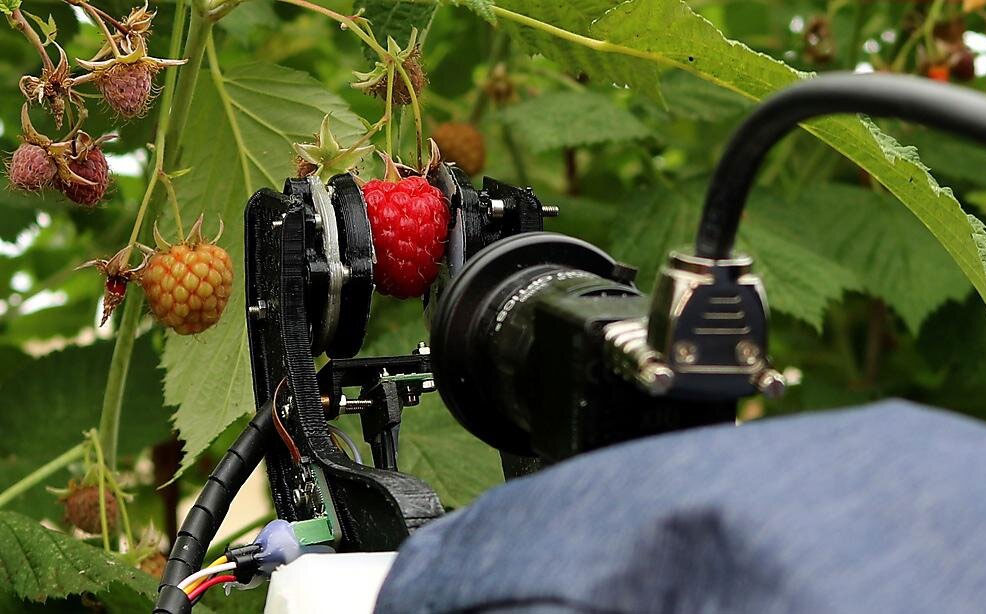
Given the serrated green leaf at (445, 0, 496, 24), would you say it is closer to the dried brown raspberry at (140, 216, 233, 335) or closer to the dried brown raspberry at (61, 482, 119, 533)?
the dried brown raspberry at (140, 216, 233, 335)

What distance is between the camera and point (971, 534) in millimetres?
264

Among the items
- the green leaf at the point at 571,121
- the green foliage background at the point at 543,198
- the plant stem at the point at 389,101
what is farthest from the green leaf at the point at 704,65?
the green leaf at the point at 571,121

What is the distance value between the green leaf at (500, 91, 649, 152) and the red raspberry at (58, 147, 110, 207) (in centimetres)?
53

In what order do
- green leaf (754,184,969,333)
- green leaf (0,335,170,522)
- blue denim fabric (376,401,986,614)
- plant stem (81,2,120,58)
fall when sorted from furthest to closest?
1. green leaf (754,184,969,333)
2. green leaf (0,335,170,522)
3. plant stem (81,2,120,58)
4. blue denim fabric (376,401,986,614)

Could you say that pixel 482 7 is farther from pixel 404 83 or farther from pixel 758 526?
pixel 758 526

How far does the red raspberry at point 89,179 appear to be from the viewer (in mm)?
683

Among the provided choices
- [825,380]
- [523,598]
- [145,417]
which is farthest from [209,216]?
[825,380]

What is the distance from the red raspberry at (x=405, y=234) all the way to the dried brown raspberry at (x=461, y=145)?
0.59 metres

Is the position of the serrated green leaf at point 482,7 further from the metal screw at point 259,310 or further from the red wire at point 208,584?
the red wire at point 208,584

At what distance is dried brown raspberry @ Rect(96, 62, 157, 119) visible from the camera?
653mm

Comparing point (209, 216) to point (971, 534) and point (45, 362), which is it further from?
point (971, 534)

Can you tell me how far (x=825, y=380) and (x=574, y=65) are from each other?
76 centimetres

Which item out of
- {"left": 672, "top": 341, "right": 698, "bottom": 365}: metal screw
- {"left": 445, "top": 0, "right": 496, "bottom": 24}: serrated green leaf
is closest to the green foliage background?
{"left": 445, "top": 0, "right": 496, "bottom": 24}: serrated green leaf

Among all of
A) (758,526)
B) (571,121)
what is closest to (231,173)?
(571,121)
